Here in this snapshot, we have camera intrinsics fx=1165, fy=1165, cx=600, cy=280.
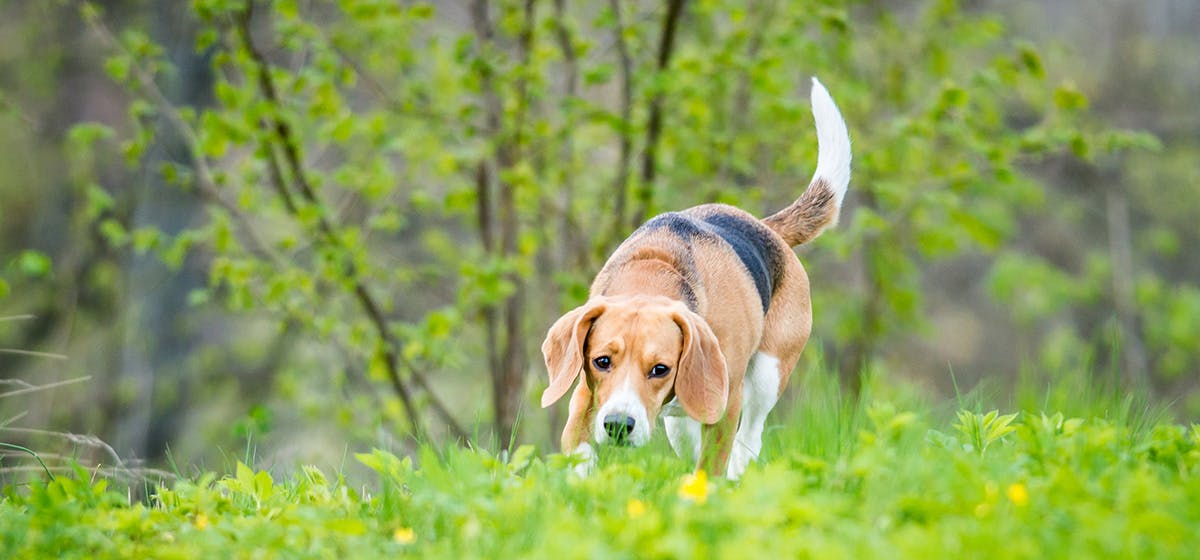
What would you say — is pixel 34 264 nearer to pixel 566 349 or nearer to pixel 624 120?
pixel 624 120

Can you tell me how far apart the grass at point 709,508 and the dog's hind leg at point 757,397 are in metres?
0.86

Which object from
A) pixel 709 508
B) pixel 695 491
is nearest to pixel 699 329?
pixel 695 491

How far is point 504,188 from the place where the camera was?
8.37 m

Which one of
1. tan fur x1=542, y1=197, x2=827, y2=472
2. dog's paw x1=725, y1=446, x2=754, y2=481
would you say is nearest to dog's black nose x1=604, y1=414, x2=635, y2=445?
tan fur x1=542, y1=197, x2=827, y2=472

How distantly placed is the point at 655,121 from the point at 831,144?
7.36 feet

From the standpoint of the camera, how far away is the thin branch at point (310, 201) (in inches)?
278

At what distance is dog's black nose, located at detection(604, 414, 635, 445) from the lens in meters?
3.95

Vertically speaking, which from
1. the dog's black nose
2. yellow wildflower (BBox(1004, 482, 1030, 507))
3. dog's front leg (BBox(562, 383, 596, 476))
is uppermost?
yellow wildflower (BBox(1004, 482, 1030, 507))

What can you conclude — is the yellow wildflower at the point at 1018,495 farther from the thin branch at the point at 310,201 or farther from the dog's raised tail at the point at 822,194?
the thin branch at the point at 310,201

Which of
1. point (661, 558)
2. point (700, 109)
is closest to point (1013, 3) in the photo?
point (700, 109)

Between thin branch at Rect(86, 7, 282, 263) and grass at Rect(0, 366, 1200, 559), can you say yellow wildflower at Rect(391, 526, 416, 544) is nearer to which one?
grass at Rect(0, 366, 1200, 559)

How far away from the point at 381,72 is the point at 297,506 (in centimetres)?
667

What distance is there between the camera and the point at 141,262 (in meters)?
12.1

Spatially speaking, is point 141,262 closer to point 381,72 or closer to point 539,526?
point 381,72
